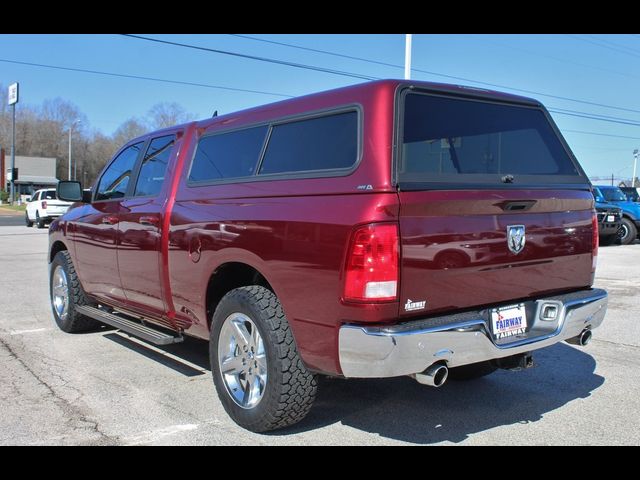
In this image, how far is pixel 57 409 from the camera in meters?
4.01

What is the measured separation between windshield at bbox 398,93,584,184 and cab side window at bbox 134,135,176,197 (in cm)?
225

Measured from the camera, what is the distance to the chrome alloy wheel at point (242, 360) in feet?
11.6

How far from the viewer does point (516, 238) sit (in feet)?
11.2

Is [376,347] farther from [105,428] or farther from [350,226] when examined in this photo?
[105,428]

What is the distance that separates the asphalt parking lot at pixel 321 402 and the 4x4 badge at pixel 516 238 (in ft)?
3.71

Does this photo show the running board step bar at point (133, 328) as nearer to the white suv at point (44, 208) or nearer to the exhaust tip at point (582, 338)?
the exhaust tip at point (582, 338)

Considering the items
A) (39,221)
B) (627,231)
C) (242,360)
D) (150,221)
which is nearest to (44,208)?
(39,221)

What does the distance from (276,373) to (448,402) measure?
1.48 metres

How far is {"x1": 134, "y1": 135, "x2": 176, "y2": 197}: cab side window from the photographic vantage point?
4.76 m

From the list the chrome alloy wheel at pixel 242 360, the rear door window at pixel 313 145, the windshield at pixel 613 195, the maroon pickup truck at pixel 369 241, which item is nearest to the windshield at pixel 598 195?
the windshield at pixel 613 195

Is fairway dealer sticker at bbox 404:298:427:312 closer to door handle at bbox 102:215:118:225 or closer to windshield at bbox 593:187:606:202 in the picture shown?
door handle at bbox 102:215:118:225

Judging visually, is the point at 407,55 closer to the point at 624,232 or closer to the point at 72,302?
the point at 624,232
